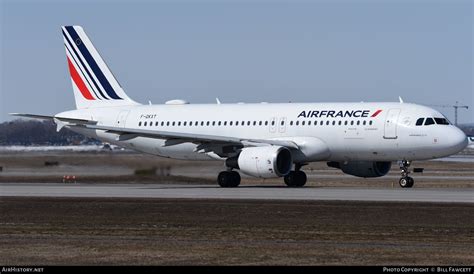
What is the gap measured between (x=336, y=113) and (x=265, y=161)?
4621mm

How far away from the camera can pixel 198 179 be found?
5847cm

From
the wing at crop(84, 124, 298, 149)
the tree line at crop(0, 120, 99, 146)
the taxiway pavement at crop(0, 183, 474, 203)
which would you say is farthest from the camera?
the tree line at crop(0, 120, 99, 146)

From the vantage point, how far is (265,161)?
159ft

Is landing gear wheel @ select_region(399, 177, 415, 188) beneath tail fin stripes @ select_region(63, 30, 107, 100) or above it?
beneath

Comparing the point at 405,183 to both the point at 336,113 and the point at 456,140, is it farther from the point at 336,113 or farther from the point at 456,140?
the point at 336,113

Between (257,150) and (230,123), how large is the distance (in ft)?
18.7

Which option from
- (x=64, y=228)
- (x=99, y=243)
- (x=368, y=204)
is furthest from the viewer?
(x=368, y=204)

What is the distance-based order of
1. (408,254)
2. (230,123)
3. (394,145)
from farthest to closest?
(230,123)
(394,145)
(408,254)

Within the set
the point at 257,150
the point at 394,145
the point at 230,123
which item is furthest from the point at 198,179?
the point at 394,145

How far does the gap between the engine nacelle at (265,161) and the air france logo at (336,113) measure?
242 cm

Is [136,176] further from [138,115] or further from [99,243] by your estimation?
[99,243]

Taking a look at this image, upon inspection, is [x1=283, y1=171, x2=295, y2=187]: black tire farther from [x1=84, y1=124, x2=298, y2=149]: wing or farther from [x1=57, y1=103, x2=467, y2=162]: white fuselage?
[x1=84, y1=124, x2=298, y2=149]: wing

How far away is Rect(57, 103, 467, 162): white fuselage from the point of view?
4853cm

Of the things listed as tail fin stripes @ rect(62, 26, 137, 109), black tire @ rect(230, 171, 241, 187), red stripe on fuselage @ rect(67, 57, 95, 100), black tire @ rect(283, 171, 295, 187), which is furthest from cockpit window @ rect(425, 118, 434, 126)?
red stripe on fuselage @ rect(67, 57, 95, 100)
